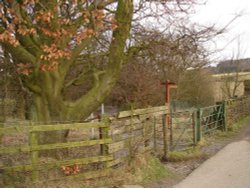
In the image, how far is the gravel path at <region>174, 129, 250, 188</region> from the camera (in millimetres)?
6965

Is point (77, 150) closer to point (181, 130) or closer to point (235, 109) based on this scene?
point (181, 130)

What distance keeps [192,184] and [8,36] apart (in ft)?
15.4

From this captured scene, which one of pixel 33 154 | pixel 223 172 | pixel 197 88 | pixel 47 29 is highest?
pixel 47 29

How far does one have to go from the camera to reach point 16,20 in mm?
6758

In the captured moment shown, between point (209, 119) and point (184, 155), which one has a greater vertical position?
point (209, 119)

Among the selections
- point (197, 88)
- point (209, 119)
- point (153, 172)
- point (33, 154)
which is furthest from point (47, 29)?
point (197, 88)

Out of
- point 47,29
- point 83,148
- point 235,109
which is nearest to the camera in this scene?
point 47,29

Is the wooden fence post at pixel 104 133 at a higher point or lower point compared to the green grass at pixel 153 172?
→ higher

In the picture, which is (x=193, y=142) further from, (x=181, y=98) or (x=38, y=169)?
(x=181, y=98)

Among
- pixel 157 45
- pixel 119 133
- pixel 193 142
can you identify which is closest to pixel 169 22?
pixel 157 45

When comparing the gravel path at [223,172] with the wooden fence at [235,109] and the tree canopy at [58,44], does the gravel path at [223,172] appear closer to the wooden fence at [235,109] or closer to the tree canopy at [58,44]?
the tree canopy at [58,44]

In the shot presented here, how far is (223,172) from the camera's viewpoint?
788 centimetres

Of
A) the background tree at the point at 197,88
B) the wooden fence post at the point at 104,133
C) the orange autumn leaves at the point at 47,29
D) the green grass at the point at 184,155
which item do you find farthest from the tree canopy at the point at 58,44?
the background tree at the point at 197,88

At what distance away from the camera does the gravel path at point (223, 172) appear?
696cm
